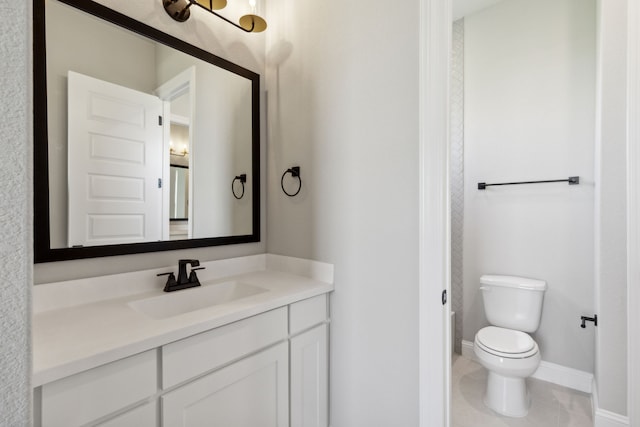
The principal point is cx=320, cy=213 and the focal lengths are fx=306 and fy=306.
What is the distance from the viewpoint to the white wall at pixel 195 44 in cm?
119

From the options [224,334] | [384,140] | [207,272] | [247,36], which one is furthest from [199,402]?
[247,36]

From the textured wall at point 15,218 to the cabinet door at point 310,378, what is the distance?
41.1 inches

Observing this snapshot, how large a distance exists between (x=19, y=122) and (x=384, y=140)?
1193 mm

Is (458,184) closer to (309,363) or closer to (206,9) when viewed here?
(309,363)

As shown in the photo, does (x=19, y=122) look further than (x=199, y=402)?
No

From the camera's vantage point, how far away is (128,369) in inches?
34.1

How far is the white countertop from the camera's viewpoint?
0.78 meters

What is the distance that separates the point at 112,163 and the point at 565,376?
299 cm

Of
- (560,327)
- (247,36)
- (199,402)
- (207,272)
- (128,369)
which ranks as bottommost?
(560,327)

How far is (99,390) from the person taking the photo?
2.68 ft

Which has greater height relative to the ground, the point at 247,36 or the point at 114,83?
→ the point at 247,36

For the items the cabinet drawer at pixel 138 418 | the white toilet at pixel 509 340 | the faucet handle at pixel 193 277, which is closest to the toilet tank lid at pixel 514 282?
the white toilet at pixel 509 340

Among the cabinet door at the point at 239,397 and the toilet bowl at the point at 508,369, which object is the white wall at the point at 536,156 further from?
the cabinet door at the point at 239,397

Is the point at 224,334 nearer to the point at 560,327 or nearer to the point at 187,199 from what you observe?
the point at 187,199
